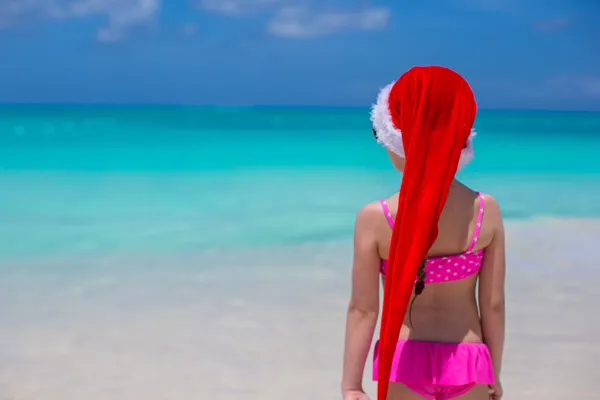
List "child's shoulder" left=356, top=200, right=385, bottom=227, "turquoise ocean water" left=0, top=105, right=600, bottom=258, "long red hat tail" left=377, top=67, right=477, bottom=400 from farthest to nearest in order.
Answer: "turquoise ocean water" left=0, top=105, right=600, bottom=258, "child's shoulder" left=356, top=200, right=385, bottom=227, "long red hat tail" left=377, top=67, right=477, bottom=400

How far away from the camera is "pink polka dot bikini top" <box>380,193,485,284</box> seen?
146cm

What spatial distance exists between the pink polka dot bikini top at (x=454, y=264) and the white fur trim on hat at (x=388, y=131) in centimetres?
10

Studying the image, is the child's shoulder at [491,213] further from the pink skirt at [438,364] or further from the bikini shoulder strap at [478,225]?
the pink skirt at [438,364]

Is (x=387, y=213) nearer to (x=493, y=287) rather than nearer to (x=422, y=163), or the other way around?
(x=422, y=163)

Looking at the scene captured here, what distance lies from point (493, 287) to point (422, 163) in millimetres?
A: 343

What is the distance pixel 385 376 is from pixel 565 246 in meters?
3.71

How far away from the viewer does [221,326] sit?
3.27 metres

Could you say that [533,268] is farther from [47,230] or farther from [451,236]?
[47,230]

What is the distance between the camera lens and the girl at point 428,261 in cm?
134

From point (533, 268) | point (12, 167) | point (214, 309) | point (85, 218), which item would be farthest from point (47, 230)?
point (12, 167)

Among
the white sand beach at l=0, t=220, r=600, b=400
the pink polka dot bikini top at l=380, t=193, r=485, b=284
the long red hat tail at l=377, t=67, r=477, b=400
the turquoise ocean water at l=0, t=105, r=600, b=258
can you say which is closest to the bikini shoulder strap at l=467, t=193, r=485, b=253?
the pink polka dot bikini top at l=380, t=193, r=485, b=284

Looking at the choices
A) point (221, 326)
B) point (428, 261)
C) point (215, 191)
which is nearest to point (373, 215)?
point (428, 261)

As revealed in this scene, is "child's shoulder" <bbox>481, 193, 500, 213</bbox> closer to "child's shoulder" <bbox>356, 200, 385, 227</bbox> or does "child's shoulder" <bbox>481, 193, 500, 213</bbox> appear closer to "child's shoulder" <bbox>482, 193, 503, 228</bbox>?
"child's shoulder" <bbox>482, 193, 503, 228</bbox>

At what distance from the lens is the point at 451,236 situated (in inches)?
57.5
